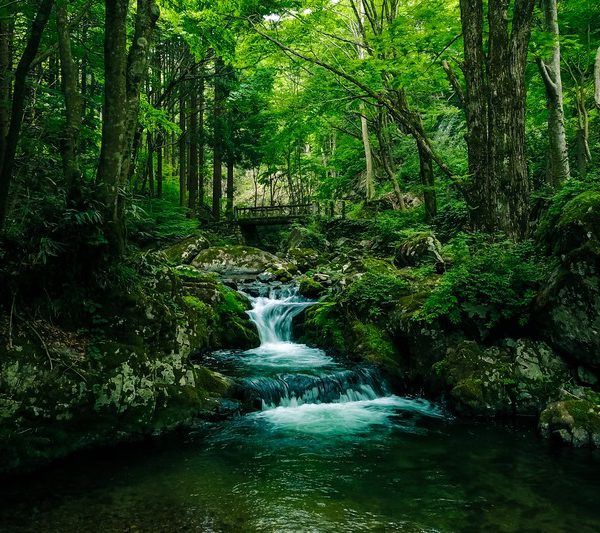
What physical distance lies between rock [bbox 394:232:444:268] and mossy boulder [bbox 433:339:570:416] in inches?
150

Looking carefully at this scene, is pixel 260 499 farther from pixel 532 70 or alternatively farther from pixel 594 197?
pixel 532 70

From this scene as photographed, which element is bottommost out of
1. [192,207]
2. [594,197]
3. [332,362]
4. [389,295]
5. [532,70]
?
[332,362]

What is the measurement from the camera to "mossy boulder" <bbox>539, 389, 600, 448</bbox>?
550cm

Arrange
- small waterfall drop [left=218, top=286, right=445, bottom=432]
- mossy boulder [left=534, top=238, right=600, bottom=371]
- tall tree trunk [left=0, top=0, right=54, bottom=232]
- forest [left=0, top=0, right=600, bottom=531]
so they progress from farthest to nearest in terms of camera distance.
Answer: small waterfall drop [left=218, top=286, right=445, bottom=432], mossy boulder [left=534, top=238, right=600, bottom=371], forest [left=0, top=0, right=600, bottom=531], tall tree trunk [left=0, top=0, right=54, bottom=232]

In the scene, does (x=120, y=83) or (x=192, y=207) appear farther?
(x=192, y=207)

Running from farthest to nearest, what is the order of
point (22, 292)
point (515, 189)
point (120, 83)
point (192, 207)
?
point (192, 207)
point (515, 189)
point (120, 83)
point (22, 292)

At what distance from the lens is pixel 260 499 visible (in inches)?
170

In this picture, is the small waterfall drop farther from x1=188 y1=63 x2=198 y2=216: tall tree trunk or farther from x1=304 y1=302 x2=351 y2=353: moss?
x1=188 y1=63 x2=198 y2=216: tall tree trunk

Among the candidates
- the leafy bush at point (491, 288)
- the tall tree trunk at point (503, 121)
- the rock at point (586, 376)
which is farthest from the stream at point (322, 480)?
the tall tree trunk at point (503, 121)

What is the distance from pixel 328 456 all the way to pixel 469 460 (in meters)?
1.71

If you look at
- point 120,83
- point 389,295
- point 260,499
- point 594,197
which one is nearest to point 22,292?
point 120,83

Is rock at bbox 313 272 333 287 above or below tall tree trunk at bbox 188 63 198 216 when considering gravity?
below

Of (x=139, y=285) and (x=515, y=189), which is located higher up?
(x=515, y=189)

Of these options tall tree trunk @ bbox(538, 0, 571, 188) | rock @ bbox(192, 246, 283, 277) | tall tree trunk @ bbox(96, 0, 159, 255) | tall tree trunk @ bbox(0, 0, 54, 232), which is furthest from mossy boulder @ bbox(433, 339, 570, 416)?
rock @ bbox(192, 246, 283, 277)
